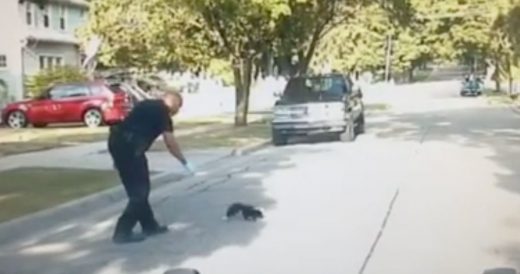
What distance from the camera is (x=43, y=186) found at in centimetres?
1548

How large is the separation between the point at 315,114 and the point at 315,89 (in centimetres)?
150

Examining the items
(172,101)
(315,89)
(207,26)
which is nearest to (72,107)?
(207,26)

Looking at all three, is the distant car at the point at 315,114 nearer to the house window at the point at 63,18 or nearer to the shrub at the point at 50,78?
the shrub at the point at 50,78

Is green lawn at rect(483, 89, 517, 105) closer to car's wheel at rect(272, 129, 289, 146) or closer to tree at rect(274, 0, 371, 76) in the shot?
tree at rect(274, 0, 371, 76)

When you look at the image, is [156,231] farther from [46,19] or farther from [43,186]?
[46,19]

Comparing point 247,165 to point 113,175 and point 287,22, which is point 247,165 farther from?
point 287,22

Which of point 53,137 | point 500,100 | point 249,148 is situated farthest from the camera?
point 500,100

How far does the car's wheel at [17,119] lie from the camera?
36.2m

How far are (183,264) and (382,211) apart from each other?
3.80 meters

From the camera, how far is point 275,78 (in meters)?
60.9

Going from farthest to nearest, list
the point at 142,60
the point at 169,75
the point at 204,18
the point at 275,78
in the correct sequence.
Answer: the point at 275,78, the point at 169,75, the point at 142,60, the point at 204,18

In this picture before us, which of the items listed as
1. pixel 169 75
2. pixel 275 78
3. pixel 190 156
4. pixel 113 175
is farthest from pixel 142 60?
pixel 113 175

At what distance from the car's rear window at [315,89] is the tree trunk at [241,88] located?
545cm

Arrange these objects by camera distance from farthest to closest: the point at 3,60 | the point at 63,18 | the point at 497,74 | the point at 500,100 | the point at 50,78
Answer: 1. the point at 497,74
2. the point at 500,100
3. the point at 63,18
4. the point at 3,60
5. the point at 50,78
